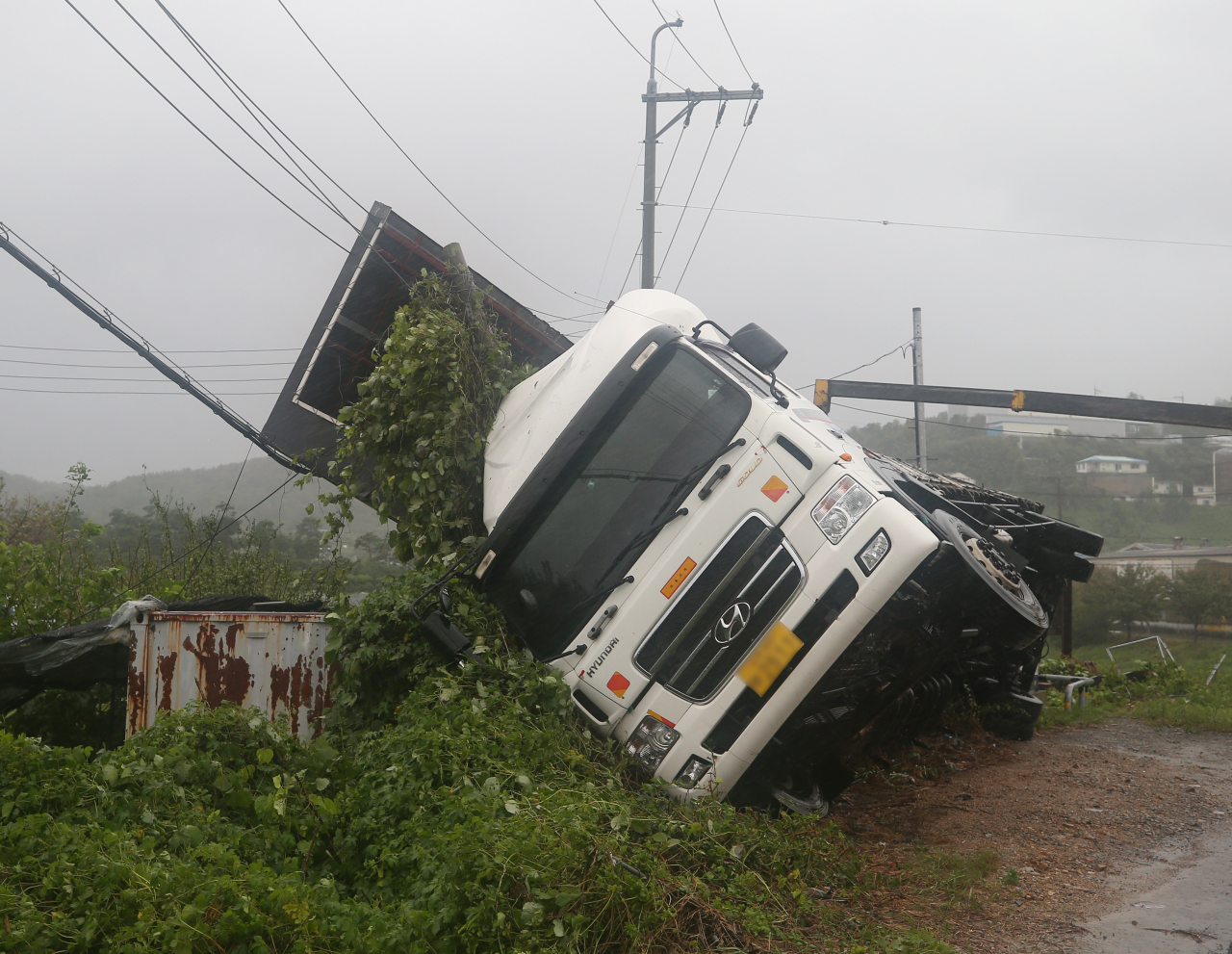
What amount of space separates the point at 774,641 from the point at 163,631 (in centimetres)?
343

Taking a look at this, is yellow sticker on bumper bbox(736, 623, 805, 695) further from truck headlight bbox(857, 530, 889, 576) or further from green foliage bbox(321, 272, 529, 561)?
green foliage bbox(321, 272, 529, 561)

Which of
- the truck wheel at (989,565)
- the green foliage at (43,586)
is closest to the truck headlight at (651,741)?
the truck wheel at (989,565)

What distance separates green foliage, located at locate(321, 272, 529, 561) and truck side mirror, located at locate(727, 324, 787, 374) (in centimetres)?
183

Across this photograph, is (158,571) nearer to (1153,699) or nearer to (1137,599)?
(1153,699)

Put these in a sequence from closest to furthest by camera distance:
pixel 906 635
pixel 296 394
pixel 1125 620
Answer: pixel 906 635 < pixel 296 394 < pixel 1125 620

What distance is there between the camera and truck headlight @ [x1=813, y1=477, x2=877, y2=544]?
3893 millimetres

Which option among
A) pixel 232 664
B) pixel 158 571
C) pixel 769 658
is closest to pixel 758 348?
pixel 769 658

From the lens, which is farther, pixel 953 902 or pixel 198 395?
pixel 198 395

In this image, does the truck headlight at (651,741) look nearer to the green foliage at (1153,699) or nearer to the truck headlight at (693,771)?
the truck headlight at (693,771)

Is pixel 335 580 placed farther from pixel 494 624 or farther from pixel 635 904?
pixel 635 904

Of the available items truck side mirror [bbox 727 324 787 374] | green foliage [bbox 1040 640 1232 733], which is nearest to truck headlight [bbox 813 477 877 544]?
truck side mirror [bbox 727 324 787 374]

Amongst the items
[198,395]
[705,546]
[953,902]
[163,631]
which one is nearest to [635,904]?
[953,902]

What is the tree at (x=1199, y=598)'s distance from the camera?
26.3 meters

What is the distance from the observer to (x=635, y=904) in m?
2.73
